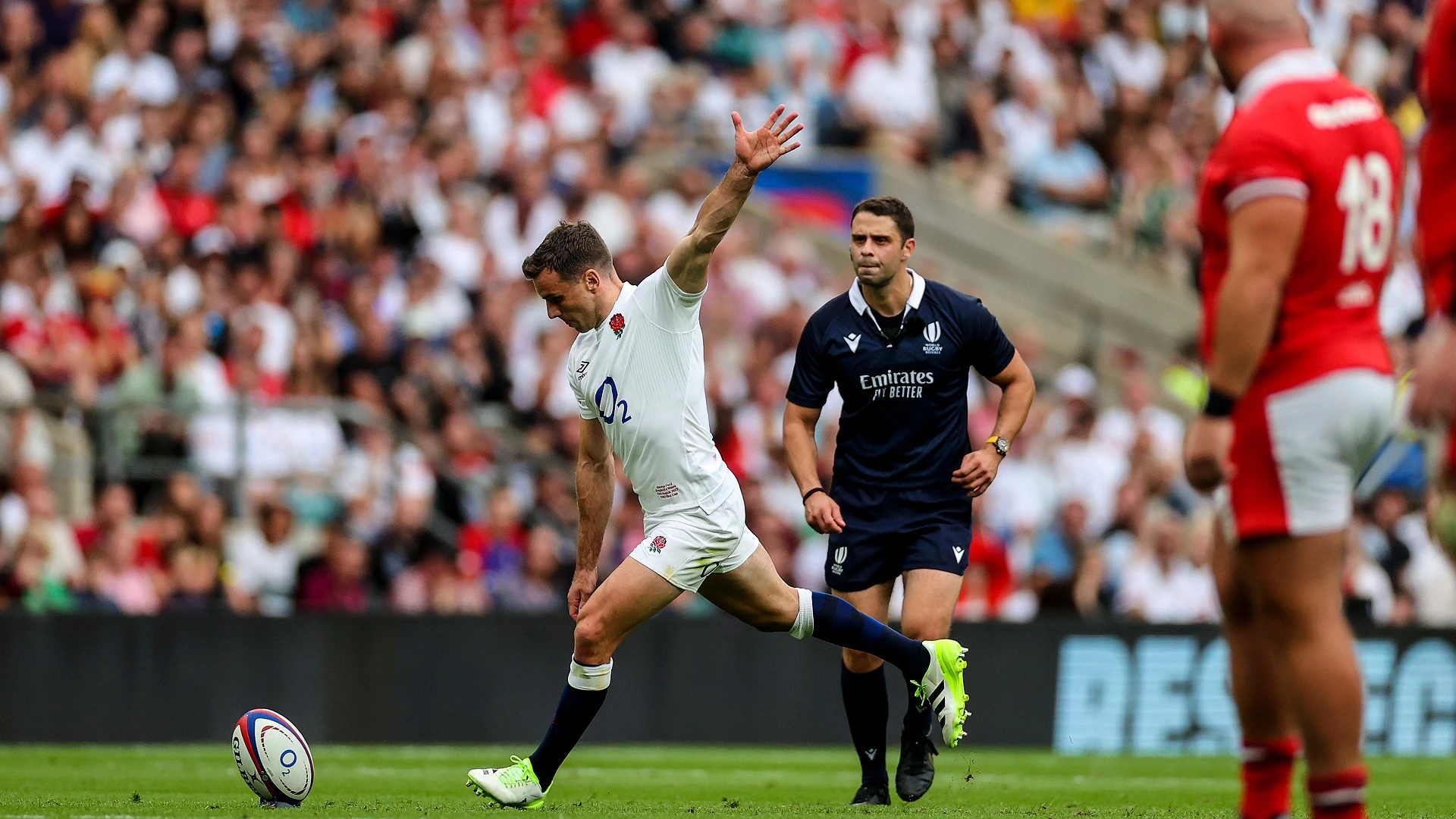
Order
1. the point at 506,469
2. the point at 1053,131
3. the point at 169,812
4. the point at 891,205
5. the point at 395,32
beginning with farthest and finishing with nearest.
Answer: the point at 1053,131 < the point at 395,32 < the point at 506,469 < the point at 891,205 < the point at 169,812

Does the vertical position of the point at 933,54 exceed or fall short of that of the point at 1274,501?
it exceeds it

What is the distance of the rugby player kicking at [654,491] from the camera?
815 centimetres

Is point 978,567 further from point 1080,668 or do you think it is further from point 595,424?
point 595,424

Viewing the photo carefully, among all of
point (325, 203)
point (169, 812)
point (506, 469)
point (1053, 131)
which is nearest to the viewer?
point (169, 812)

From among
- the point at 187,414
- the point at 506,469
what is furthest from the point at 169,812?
the point at 506,469

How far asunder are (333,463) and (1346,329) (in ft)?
34.9

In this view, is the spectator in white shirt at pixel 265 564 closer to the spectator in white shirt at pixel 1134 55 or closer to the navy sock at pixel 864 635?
the navy sock at pixel 864 635

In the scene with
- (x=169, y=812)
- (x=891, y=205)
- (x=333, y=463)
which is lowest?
(x=169, y=812)

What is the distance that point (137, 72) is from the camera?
17219 millimetres

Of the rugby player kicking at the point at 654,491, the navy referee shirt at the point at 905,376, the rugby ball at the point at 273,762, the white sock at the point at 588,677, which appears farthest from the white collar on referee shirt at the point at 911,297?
the rugby ball at the point at 273,762

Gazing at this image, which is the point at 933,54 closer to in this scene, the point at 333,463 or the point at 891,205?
the point at 333,463

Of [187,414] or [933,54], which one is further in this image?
[933,54]

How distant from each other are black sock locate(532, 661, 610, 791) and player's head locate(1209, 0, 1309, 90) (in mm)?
3880

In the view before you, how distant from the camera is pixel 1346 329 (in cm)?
545
